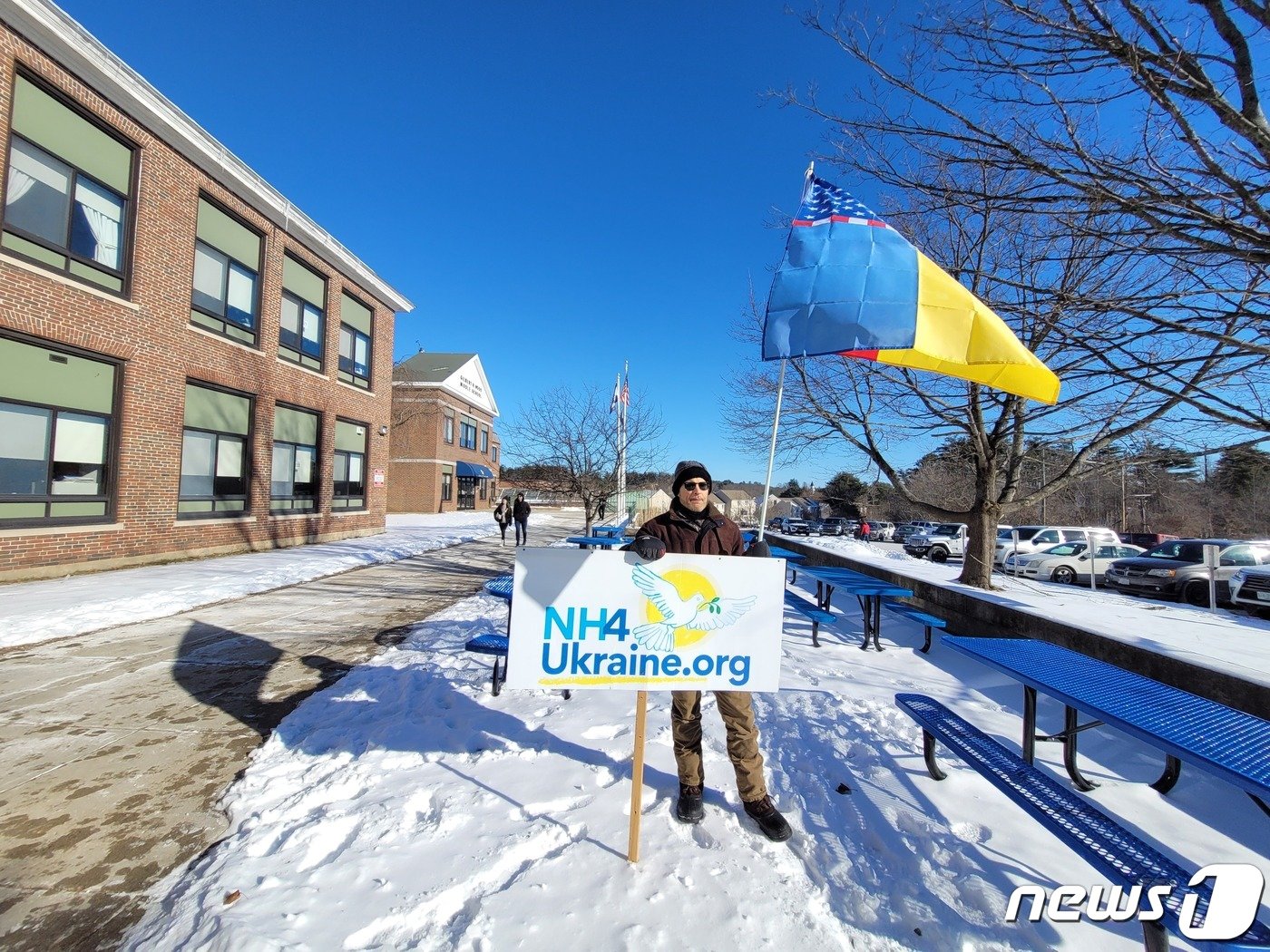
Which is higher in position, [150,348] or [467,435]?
[467,435]

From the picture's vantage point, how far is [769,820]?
109 inches

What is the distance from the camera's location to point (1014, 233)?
8469 millimetres

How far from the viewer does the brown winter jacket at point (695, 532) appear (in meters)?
3.00

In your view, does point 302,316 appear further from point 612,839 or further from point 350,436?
point 612,839

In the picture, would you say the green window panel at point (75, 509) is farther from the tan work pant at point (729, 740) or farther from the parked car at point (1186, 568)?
the parked car at point (1186, 568)

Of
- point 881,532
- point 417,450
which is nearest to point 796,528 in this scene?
point 881,532

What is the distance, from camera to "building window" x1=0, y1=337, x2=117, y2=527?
8742 mm

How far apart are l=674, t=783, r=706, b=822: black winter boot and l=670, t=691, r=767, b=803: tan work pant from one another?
0.03m

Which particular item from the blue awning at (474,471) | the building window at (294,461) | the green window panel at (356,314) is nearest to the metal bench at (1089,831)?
the building window at (294,461)

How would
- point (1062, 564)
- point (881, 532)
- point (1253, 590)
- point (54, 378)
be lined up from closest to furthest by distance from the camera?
1. point (54, 378)
2. point (1253, 590)
3. point (1062, 564)
4. point (881, 532)

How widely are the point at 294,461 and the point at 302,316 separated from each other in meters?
4.17

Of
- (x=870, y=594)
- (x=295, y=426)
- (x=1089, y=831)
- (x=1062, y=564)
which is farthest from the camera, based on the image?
(x=1062, y=564)

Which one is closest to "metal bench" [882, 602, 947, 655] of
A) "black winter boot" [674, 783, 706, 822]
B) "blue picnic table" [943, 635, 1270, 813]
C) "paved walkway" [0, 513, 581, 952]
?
"blue picnic table" [943, 635, 1270, 813]
